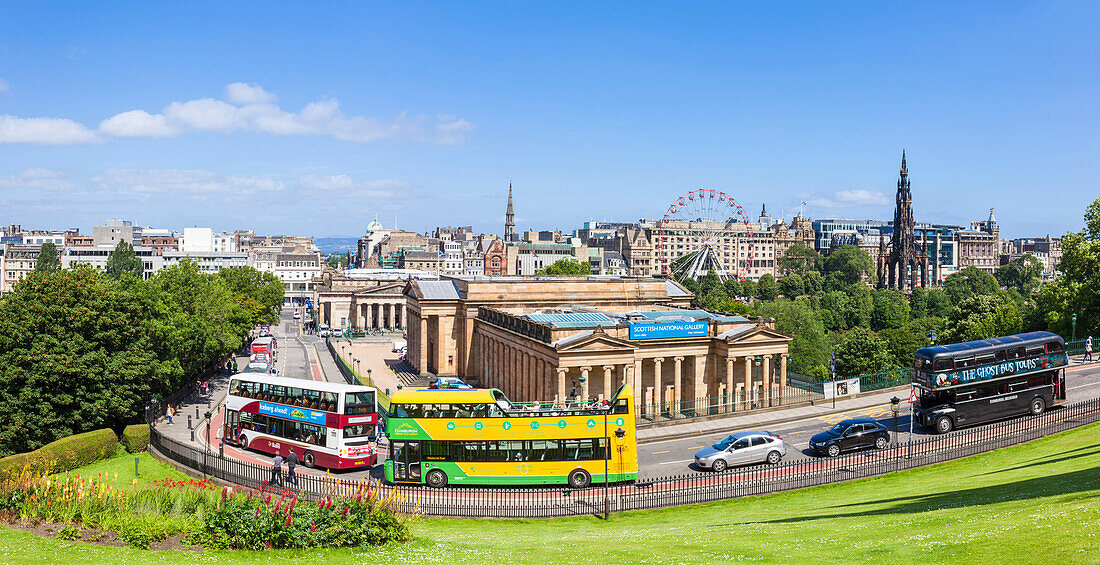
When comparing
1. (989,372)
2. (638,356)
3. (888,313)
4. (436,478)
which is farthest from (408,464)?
(888,313)

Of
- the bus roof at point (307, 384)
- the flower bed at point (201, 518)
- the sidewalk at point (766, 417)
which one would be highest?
the bus roof at point (307, 384)

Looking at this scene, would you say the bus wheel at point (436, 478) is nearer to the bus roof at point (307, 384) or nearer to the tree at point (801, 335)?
the bus roof at point (307, 384)

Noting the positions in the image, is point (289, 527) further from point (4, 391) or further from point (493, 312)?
point (493, 312)

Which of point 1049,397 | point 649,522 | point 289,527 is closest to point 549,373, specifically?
point 649,522

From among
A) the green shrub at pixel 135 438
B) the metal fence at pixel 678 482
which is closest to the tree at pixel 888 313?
the metal fence at pixel 678 482

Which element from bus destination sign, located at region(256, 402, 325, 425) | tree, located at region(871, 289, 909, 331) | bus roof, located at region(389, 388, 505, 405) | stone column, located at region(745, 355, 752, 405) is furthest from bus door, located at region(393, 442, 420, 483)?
tree, located at region(871, 289, 909, 331)

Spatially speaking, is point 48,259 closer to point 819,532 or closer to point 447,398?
point 447,398
